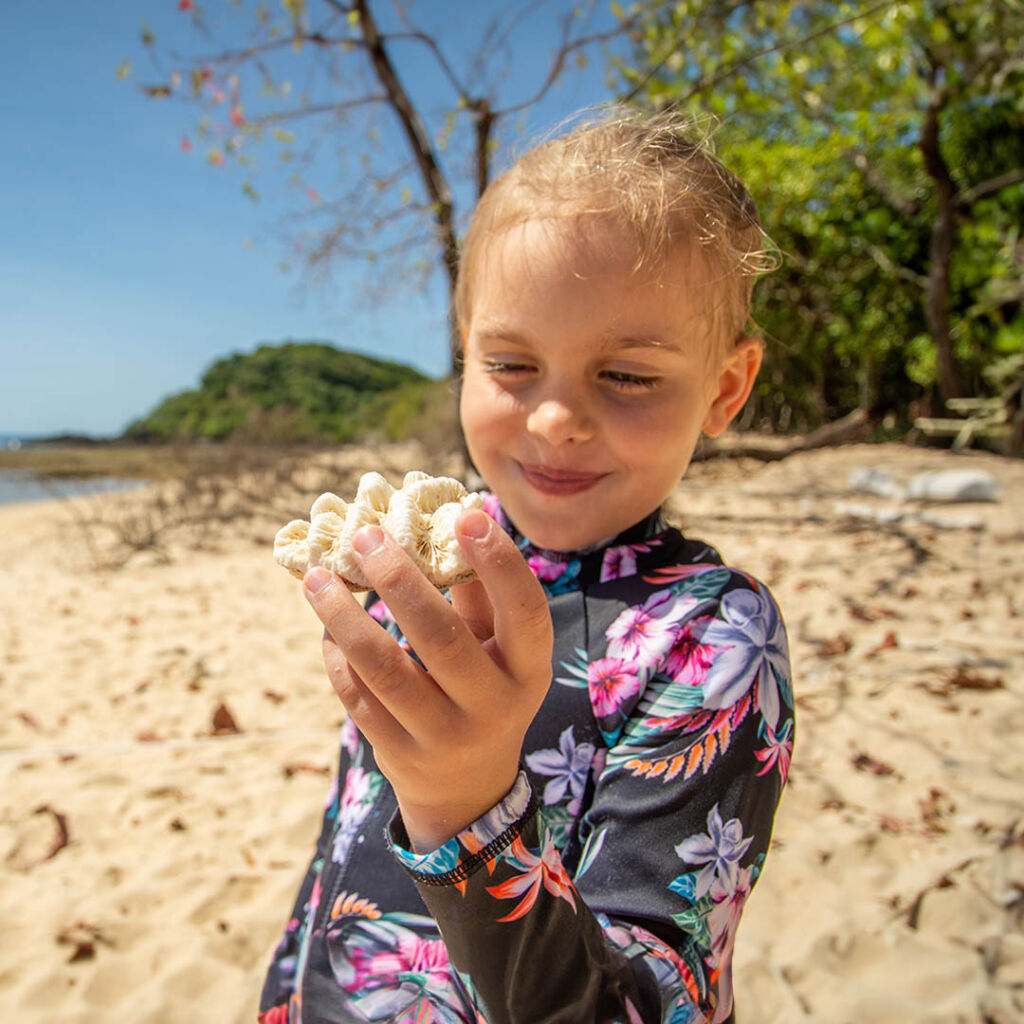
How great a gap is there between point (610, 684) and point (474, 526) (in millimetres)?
478

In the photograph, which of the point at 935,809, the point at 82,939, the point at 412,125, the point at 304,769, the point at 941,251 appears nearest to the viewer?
the point at 82,939

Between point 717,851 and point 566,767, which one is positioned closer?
point 717,851

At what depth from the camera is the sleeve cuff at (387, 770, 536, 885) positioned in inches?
30.6

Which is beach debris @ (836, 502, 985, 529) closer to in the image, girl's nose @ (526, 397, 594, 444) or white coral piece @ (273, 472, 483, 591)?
girl's nose @ (526, 397, 594, 444)

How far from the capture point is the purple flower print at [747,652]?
1008 mm

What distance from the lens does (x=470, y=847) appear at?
782 mm

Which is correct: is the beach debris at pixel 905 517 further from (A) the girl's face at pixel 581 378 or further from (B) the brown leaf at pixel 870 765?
(A) the girl's face at pixel 581 378

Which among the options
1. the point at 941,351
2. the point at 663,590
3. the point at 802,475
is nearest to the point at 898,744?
the point at 663,590

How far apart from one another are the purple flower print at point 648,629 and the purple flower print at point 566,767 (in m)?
0.14

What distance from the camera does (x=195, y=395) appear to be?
171ft

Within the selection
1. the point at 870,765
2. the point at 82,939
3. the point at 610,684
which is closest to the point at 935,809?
the point at 870,765

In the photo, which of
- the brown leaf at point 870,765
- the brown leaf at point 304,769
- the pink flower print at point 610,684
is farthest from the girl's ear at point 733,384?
the brown leaf at point 304,769

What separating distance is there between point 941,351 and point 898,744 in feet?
28.0

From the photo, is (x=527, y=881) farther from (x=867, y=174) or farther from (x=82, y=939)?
A: (x=867, y=174)
